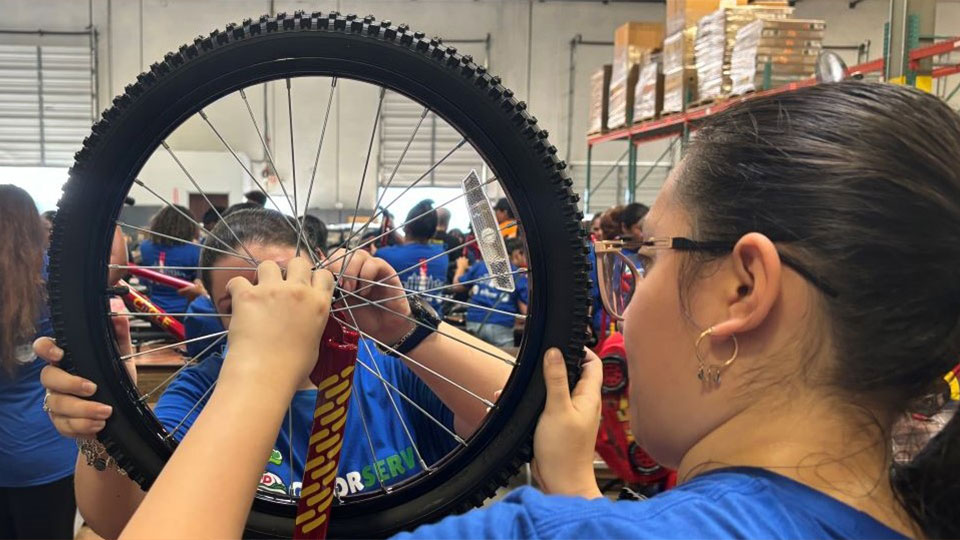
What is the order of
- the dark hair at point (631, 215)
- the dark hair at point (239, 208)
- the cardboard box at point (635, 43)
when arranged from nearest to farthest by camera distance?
the dark hair at point (239, 208), the dark hair at point (631, 215), the cardboard box at point (635, 43)

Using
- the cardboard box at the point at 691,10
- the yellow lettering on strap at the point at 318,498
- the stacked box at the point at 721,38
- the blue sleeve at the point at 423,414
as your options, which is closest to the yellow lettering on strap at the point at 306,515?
the yellow lettering on strap at the point at 318,498

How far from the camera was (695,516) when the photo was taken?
502mm

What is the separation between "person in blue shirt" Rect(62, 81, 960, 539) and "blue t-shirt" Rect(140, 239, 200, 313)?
288 centimetres

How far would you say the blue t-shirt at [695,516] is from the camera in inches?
19.5

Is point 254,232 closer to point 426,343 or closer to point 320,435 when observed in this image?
point 426,343

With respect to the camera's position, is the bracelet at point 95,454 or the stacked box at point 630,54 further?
the stacked box at point 630,54

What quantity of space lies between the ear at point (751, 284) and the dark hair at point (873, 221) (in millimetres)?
18

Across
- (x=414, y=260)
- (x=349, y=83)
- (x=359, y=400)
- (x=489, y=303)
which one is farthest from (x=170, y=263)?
(x=349, y=83)

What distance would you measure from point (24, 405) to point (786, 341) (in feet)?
6.77

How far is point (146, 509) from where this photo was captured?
52 centimetres

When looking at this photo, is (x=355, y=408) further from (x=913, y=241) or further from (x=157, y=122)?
(x=913, y=241)

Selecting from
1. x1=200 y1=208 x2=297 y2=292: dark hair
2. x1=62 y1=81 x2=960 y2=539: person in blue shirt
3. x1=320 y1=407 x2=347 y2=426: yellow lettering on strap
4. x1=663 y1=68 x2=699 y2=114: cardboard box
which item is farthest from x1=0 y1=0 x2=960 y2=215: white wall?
x1=62 y1=81 x2=960 y2=539: person in blue shirt

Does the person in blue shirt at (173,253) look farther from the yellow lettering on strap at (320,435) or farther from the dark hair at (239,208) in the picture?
the yellow lettering on strap at (320,435)

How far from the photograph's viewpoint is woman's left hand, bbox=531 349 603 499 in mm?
703
